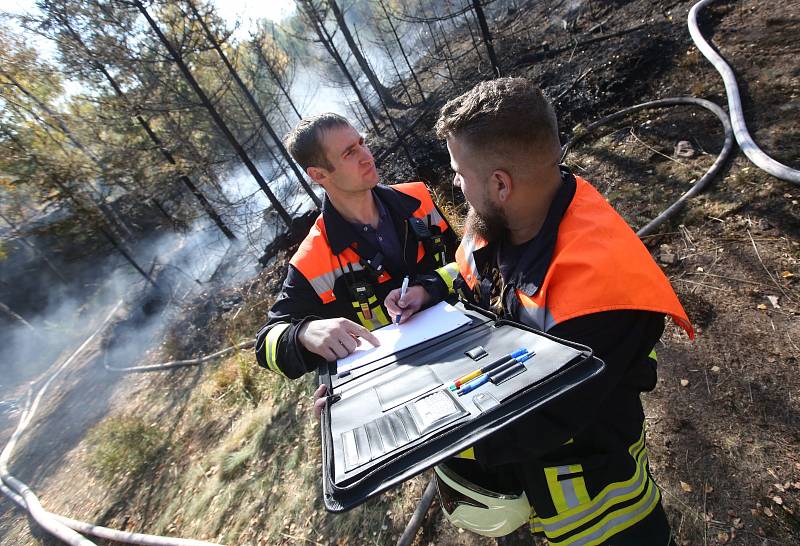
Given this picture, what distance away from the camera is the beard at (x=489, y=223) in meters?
1.64

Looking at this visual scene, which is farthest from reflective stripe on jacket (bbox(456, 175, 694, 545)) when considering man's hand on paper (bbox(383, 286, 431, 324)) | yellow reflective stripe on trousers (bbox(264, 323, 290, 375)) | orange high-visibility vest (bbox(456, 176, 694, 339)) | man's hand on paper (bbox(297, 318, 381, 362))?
yellow reflective stripe on trousers (bbox(264, 323, 290, 375))

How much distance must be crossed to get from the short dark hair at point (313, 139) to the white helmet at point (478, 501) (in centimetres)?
196

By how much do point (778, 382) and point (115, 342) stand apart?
16.1 m

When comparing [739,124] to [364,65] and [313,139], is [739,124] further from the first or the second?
[364,65]

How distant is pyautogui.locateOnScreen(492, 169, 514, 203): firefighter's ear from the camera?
1527 millimetres

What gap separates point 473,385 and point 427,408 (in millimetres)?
163

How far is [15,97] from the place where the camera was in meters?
13.0

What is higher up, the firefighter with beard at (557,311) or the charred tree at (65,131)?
the charred tree at (65,131)

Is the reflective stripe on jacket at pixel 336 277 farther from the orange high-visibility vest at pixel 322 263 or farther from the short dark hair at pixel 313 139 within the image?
the short dark hair at pixel 313 139

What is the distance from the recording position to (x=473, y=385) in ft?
3.69

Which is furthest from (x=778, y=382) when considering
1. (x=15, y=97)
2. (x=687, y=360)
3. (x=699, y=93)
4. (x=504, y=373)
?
(x=15, y=97)

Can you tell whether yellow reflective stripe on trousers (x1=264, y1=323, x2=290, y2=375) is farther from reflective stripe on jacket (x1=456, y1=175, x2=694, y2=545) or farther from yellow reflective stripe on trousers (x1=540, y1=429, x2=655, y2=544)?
yellow reflective stripe on trousers (x1=540, y1=429, x2=655, y2=544)

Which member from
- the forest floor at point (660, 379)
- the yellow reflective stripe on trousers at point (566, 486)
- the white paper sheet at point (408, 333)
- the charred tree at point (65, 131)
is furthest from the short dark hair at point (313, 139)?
the charred tree at point (65, 131)

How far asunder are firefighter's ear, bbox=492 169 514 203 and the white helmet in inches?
48.5
